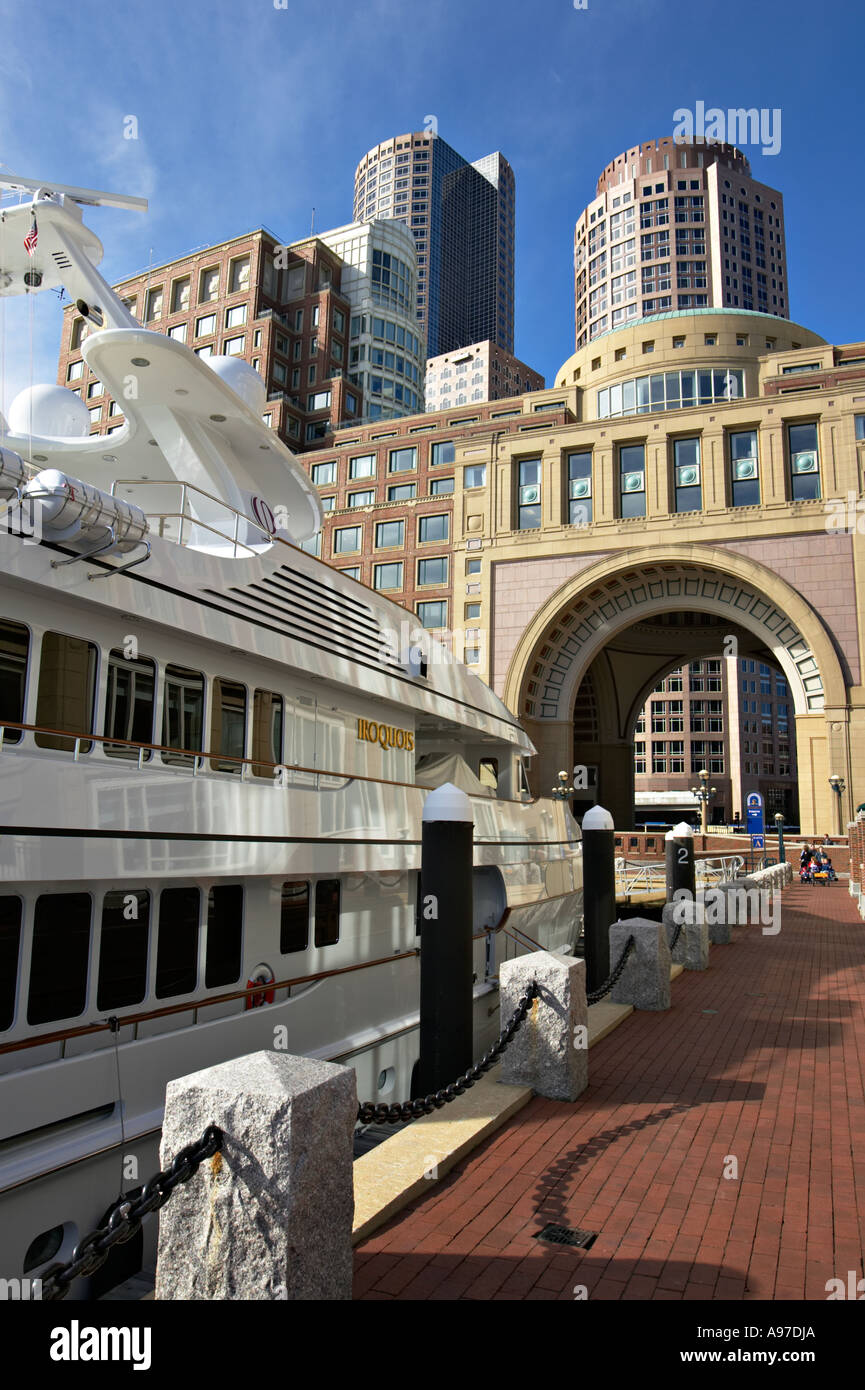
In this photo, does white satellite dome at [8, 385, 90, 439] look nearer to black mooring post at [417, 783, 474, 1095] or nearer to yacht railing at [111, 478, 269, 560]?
yacht railing at [111, 478, 269, 560]

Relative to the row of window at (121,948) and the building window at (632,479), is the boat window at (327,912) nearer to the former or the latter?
the row of window at (121,948)

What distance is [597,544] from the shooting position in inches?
1646

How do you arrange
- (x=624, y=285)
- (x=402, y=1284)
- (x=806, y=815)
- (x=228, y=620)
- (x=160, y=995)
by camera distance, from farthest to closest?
(x=624, y=285), (x=806, y=815), (x=228, y=620), (x=160, y=995), (x=402, y=1284)

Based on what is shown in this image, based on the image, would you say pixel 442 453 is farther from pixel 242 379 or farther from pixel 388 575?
pixel 242 379

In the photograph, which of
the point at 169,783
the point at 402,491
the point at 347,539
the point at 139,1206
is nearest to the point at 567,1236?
the point at 139,1206

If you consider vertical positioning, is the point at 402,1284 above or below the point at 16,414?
below

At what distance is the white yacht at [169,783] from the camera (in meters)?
6.32

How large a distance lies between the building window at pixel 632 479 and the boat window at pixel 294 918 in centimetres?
3552

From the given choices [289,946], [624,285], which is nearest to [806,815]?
[289,946]

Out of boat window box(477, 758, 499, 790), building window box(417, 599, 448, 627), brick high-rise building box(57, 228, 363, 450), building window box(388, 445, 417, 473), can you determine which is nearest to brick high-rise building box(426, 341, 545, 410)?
brick high-rise building box(57, 228, 363, 450)

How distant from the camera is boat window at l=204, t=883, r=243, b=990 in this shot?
26.5 ft

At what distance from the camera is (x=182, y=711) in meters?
8.78
